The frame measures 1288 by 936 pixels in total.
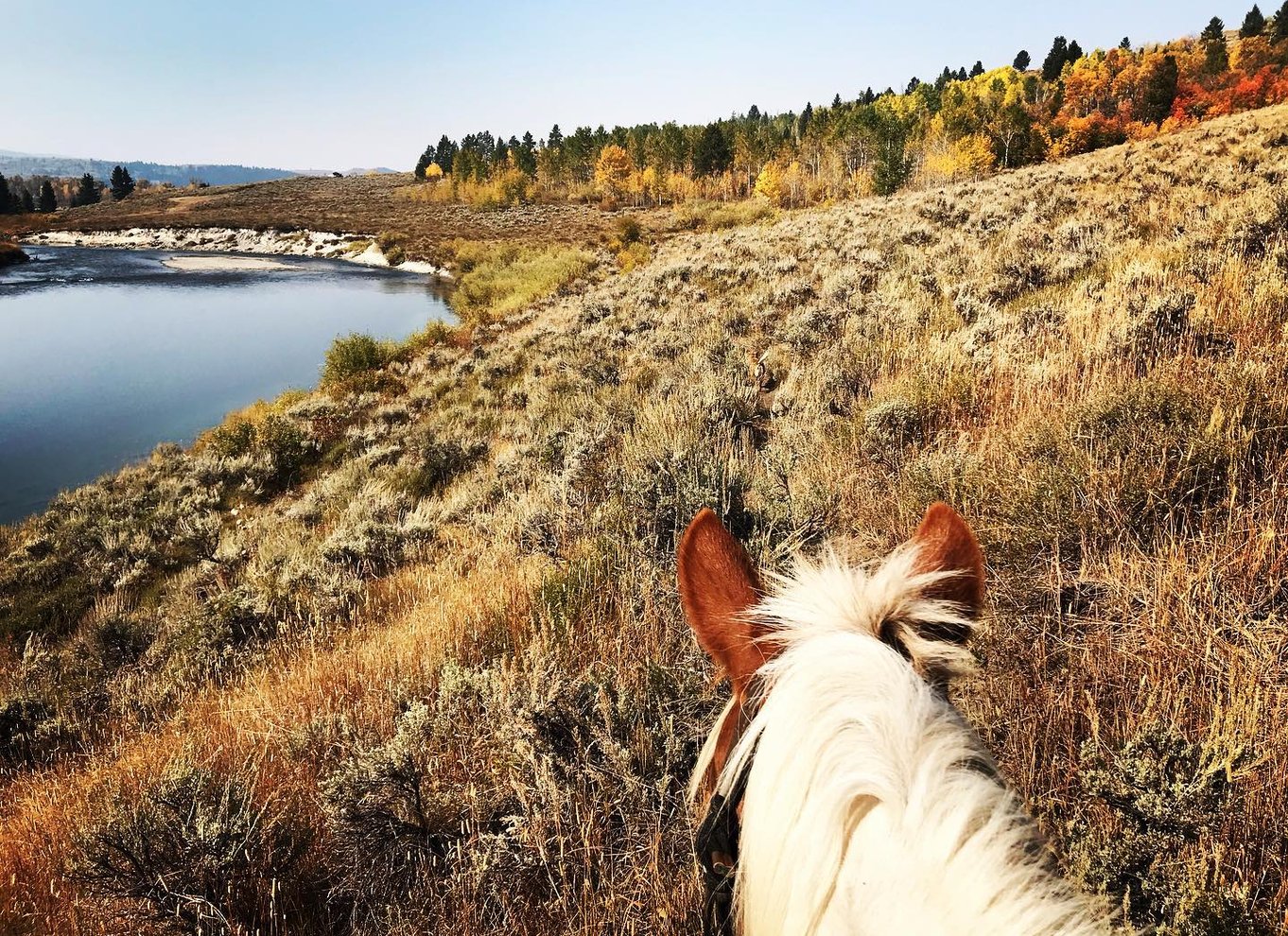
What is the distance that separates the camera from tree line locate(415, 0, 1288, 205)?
54.6 metres

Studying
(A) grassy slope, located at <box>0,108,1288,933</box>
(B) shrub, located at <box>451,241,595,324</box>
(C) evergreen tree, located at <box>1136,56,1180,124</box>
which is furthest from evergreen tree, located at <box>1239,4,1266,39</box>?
(A) grassy slope, located at <box>0,108,1288,933</box>

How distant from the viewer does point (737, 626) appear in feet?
3.96

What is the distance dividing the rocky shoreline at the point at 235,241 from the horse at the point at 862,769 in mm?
51287

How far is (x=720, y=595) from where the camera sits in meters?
1.22

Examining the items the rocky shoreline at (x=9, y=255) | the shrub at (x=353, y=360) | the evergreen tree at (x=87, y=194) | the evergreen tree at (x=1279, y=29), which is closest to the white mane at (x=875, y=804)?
the shrub at (x=353, y=360)

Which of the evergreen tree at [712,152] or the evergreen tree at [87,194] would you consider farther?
the evergreen tree at [87,194]

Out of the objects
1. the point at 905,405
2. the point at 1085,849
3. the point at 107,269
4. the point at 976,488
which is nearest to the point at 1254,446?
the point at 976,488

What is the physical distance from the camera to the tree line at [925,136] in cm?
5462

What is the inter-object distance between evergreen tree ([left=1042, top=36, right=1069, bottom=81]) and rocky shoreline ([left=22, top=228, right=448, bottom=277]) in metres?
94.4

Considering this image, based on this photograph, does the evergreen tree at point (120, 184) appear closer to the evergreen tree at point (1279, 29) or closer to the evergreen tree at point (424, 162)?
the evergreen tree at point (424, 162)

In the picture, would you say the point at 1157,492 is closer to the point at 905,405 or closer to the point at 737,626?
the point at 905,405

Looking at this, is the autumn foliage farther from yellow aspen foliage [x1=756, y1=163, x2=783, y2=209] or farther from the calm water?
the calm water

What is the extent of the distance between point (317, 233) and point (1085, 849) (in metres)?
68.2

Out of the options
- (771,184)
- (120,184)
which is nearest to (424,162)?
(120,184)
